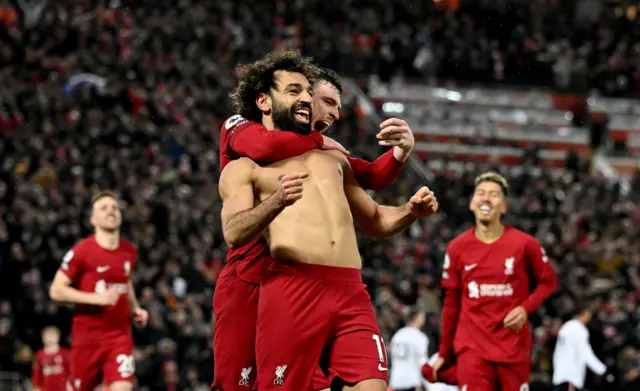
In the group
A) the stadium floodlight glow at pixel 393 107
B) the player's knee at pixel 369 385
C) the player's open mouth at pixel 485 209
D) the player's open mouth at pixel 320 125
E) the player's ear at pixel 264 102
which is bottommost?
the player's knee at pixel 369 385

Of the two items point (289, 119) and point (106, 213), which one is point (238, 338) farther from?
point (106, 213)

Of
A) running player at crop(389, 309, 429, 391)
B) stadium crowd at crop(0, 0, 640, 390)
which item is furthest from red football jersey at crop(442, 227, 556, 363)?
running player at crop(389, 309, 429, 391)

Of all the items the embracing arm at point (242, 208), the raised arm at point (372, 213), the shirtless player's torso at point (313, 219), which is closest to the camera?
the embracing arm at point (242, 208)

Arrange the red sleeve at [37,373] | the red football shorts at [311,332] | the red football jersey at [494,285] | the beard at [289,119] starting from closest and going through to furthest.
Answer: the red football shorts at [311,332] → the beard at [289,119] → the red football jersey at [494,285] → the red sleeve at [37,373]

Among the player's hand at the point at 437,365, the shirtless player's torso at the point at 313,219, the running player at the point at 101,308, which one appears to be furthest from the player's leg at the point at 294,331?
the running player at the point at 101,308

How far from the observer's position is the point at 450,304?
891 cm

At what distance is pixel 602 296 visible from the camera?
19234mm

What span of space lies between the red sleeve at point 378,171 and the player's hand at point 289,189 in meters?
1.13

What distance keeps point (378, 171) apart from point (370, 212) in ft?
0.84

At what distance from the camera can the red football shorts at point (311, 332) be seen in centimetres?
574

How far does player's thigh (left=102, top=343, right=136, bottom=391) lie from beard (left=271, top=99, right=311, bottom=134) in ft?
14.5

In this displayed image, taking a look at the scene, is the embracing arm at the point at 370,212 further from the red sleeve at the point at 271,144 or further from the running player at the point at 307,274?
the red sleeve at the point at 271,144

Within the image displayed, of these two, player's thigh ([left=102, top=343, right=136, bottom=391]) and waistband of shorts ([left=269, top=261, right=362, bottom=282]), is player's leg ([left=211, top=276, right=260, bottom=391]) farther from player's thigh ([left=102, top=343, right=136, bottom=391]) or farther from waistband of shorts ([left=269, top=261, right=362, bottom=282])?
player's thigh ([left=102, top=343, right=136, bottom=391])

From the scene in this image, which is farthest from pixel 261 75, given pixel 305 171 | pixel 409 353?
pixel 409 353
